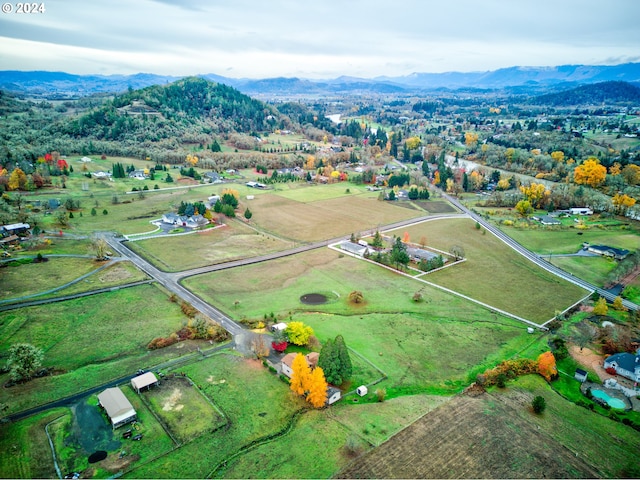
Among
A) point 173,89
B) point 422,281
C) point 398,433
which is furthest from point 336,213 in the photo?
point 173,89

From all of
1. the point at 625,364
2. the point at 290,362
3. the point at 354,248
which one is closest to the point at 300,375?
the point at 290,362

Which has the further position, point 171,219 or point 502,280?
point 171,219

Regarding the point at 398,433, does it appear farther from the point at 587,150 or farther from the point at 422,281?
the point at 587,150

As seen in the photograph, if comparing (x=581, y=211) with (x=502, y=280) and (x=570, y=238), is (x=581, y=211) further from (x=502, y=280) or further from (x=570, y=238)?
(x=502, y=280)

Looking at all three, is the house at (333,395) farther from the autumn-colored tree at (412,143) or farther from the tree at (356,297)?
the autumn-colored tree at (412,143)

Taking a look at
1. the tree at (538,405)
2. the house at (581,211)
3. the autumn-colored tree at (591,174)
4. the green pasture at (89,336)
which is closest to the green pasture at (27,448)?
the green pasture at (89,336)

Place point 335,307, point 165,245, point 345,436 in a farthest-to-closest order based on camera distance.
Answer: point 165,245 < point 335,307 < point 345,436
